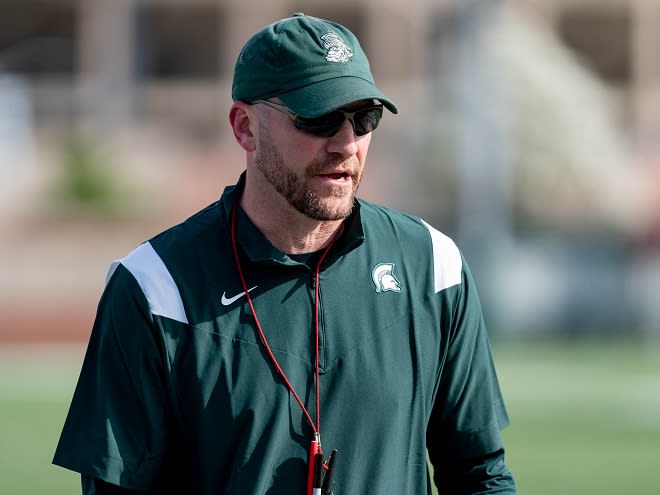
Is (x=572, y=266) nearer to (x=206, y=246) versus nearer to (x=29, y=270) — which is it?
(x=29, y=270)

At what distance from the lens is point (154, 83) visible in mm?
34406

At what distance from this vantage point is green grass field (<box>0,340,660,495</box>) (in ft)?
34.6

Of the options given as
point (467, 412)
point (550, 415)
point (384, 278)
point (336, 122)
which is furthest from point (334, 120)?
point (550, 415)

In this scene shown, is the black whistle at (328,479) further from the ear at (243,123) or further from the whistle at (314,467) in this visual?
the ear at (243,123)

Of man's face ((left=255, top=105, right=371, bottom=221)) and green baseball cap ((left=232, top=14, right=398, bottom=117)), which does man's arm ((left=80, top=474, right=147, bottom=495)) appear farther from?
green baseball cap ((left=232, top=14, right=398, bottom=117))

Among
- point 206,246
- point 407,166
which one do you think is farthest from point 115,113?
point 206,246

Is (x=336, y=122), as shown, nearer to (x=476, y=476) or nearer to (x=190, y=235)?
(x=190, y=235)

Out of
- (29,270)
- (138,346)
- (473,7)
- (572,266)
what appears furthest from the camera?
(473,7)

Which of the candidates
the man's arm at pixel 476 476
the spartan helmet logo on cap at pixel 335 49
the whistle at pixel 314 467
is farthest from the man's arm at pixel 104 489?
the spartan helmet logo on cap at pixel 335 49

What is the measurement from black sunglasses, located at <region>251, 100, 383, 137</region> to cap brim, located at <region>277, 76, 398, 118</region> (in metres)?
0.02

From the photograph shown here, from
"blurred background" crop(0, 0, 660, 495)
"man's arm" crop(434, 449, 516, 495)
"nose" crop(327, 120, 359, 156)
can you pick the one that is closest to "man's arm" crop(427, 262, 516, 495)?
"man's arm" crop(434, 449, 516, 495)

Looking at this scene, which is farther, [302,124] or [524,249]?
[524,249]

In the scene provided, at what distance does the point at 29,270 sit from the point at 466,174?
6.74 meters

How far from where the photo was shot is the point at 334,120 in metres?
3.38
